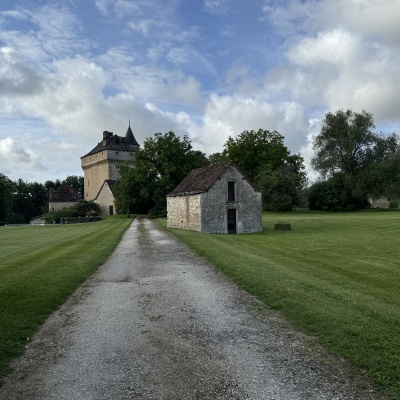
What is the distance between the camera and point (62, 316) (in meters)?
8.04

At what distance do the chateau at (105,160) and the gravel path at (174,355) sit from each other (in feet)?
211

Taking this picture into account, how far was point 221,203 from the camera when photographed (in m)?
33.4

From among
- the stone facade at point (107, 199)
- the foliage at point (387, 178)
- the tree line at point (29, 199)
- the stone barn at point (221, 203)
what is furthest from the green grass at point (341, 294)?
the tree line at point (29, 199)

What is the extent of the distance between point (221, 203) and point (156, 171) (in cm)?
2570

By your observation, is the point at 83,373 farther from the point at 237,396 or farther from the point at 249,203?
the point at 249,203

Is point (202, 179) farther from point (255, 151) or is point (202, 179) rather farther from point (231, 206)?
point (255, 151)

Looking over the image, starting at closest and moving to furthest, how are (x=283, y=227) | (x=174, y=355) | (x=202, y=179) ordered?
(x=174, y=355), (x=283, y=227), (x=202, y=179)

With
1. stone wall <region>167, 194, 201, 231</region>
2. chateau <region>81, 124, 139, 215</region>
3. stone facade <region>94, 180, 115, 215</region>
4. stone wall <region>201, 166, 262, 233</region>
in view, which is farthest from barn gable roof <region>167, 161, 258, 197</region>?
chateau <region>81, 124, 139, 215</region>

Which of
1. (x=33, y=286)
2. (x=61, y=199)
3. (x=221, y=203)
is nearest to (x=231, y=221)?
(x=221, y=203)

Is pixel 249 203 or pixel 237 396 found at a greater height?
pixel 249 203

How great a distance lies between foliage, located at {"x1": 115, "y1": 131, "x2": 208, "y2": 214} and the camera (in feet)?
180

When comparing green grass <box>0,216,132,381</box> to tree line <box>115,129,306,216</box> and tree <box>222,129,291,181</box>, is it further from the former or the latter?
tree <box>222,129,291,181</box>

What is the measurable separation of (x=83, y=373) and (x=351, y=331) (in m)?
4.41

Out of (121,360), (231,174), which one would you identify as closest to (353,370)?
(121,360)
